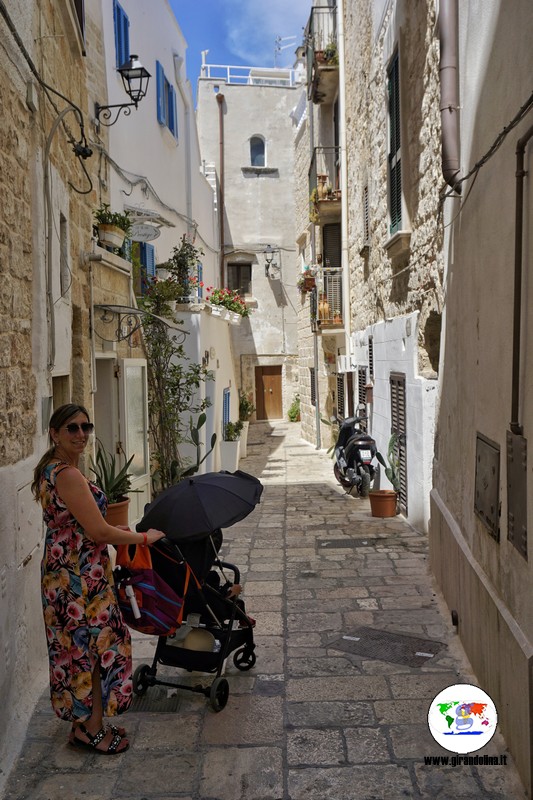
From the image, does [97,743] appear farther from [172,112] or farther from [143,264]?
[172,112]

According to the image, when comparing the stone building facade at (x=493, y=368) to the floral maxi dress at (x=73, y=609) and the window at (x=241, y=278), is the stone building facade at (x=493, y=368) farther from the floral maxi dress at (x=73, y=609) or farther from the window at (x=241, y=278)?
the window at (x=241, y=278)

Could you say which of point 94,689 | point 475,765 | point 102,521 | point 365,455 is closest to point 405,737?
point 475,765

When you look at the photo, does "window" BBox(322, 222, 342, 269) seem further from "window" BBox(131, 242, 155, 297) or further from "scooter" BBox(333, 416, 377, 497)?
"scooter" BBox(333, 416, 377, 497)

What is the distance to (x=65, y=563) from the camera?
3.47 m

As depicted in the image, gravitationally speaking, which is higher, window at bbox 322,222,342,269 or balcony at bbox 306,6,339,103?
balcony at bbox 306,6,339,103

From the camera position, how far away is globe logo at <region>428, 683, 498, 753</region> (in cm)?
361

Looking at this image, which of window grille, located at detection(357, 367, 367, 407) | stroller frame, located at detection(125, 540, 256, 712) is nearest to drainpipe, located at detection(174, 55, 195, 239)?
window grille, located at detection(357, 367, 367, 407)

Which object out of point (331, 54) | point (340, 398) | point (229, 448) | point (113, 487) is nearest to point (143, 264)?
point (229, 448)

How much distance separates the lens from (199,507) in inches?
159

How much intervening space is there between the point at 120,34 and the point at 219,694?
A: 1035 cm

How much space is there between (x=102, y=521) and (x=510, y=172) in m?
2.78

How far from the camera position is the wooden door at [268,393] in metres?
26.7

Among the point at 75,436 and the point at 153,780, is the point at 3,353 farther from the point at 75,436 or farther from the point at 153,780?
the point at 153,780

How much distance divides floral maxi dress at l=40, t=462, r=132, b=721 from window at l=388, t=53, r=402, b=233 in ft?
22.1
